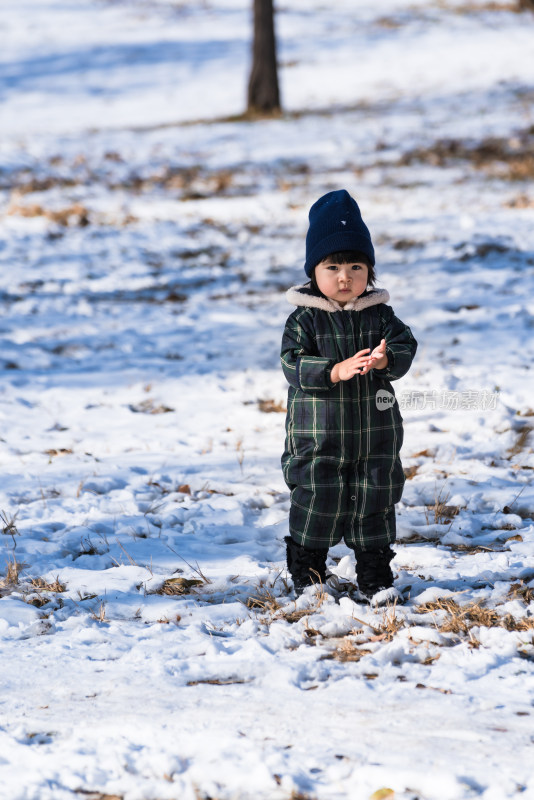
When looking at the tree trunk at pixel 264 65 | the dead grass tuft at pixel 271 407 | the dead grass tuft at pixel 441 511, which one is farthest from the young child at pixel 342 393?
the tree trunk at pixel 264 65

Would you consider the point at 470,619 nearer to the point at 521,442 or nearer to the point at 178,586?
the point at 178,586

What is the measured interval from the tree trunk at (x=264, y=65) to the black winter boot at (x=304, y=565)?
65.5 ft

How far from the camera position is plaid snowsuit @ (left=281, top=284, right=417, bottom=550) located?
3332 mm

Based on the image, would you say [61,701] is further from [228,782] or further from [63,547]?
[63,547]

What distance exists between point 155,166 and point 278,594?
14600mm

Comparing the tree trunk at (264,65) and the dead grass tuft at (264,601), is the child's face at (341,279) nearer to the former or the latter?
the dead grass tuft at (264,601)

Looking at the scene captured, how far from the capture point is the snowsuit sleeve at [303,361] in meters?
3.22

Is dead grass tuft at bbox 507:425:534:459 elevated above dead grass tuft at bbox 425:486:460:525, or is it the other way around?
dead grass tuft at bbox 507:425:534:459

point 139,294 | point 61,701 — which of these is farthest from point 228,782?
point 139,294

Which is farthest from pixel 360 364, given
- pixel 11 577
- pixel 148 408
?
pixel 148 408

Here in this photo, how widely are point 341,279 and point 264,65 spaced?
778 inches

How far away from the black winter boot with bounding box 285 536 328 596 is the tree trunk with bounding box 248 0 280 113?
20.0 metres

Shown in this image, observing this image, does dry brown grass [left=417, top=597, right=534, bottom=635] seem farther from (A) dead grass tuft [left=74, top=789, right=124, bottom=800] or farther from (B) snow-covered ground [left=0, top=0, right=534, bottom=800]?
(A) dead grass tuft [left=74, top=789, right=124, bottom=800]

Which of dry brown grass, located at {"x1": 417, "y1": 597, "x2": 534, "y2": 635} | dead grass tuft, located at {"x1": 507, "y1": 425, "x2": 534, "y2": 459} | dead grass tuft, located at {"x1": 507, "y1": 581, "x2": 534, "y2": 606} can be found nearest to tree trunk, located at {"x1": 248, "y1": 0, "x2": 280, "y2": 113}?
dead grass tuft, located at {"x1": 507, "y1": 425, "x2": 534, "y2": 459}
